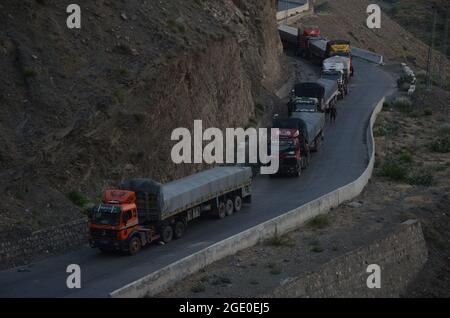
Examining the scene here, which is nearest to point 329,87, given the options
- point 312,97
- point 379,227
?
point 312,97

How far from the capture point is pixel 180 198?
1368 inches

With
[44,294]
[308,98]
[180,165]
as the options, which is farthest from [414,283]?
[308,98]

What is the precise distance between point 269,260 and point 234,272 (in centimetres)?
227

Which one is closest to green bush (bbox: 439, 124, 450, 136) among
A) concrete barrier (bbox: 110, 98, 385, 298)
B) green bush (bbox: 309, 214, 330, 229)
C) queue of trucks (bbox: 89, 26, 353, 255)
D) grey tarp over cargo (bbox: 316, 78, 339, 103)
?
grey tarp over cargo (bbox: 316, 78, 339, 103)

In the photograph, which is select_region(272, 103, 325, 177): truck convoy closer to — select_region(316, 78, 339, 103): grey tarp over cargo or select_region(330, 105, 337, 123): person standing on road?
select_region(316, 78, 339, 103): grey tarp over cargo

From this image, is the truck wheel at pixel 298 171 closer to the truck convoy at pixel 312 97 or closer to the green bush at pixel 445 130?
the truck convoy at pixel 312 97

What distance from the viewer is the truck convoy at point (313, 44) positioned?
8119 cm

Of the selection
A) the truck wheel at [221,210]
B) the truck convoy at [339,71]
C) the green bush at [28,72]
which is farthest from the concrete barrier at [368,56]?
the green bush at [28,72]

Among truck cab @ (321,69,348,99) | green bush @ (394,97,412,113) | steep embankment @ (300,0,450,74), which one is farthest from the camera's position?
steep embankment @ (300,0,450,74)

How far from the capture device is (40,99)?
38.0 metres

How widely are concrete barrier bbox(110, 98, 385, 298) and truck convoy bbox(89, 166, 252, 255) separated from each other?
2949 mm

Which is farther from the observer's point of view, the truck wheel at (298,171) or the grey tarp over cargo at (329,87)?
the grey tarp over cargo at (329,87)

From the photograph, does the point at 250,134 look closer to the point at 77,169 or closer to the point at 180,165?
the point at 180,165

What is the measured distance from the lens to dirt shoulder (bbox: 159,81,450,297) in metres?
30.5
